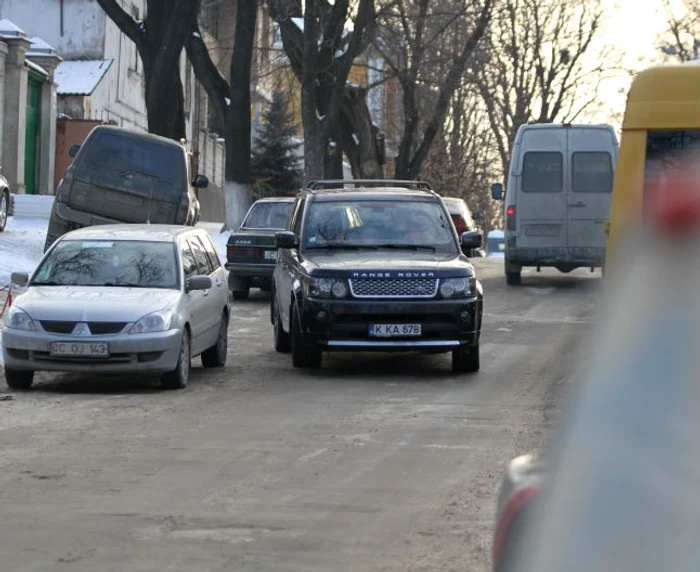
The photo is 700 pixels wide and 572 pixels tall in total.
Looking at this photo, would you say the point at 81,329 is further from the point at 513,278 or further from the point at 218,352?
the point at 513,278

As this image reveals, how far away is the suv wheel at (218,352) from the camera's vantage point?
49.2 ft

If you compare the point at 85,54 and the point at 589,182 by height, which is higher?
the point at 85,54

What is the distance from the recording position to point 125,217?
24.0 meters

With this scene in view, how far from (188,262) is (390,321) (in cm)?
199

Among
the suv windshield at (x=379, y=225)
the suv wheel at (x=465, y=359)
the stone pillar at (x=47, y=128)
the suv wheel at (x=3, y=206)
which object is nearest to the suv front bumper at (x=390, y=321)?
the suv wheel at (x=465, y=359)

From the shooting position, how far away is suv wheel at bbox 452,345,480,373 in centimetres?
1436

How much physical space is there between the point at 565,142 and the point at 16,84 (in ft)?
55.6

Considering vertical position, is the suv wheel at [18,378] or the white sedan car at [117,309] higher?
the white sedan car at [117,309]

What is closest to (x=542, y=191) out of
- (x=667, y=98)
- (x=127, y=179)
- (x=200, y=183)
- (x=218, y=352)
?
(x=200, y=183)

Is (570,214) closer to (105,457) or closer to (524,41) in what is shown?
(105,457)

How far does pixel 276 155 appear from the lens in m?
63.8

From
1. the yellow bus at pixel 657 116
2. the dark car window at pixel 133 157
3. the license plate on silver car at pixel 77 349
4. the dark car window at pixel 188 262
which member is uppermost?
the yellow bus at pixel 657 116

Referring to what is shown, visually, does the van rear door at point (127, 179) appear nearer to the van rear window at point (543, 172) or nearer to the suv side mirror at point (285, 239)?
the van rear window at point (543, 172)

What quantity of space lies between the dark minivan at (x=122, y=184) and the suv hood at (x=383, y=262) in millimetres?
9363
